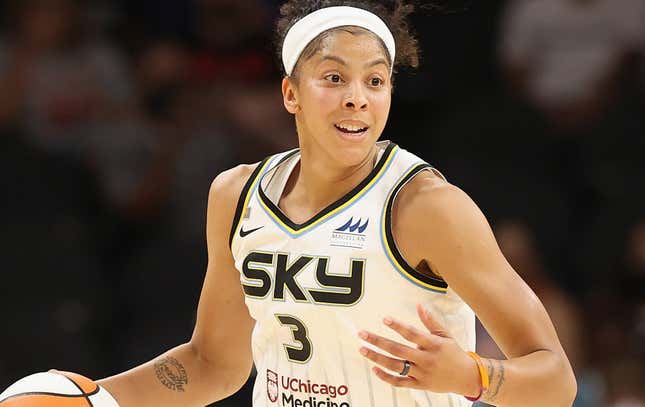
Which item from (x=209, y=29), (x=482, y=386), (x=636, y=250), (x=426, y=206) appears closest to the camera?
(x=482, y=386)

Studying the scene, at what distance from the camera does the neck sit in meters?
3.60

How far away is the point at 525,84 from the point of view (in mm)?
7977

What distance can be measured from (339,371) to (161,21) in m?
5.22

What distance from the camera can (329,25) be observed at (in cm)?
353

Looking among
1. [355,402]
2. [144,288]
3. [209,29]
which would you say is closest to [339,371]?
[355,402]

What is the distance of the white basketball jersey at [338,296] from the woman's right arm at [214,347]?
0.21m

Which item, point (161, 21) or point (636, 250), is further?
point (161, 21)

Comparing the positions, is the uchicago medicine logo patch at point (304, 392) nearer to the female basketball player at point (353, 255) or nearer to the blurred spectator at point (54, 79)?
the female basketball player at point (353, 255)

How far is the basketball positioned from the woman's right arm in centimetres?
21

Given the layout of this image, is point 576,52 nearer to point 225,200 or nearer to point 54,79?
point 54,79

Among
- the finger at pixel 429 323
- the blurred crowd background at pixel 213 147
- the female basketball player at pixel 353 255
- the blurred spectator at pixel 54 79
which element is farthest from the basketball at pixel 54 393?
the blurred spectator at pixel 54 79

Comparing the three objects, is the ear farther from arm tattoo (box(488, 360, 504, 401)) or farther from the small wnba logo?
arm tattoo (box(488, 360, 504, 401))

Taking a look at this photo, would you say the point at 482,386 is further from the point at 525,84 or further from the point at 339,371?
the point at 525,84

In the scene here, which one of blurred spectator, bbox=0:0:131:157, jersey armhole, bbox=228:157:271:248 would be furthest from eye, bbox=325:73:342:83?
blurred spectator, bbox=0:0:131:157
